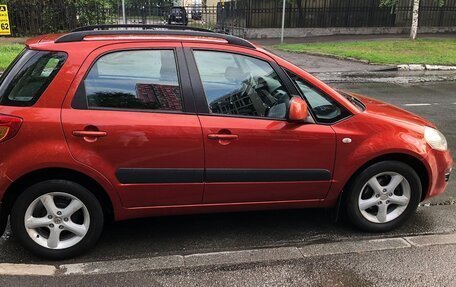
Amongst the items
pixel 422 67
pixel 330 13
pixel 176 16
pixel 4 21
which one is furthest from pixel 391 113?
pixel 330 13

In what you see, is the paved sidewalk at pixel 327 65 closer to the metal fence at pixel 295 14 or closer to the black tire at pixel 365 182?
the metal fence at pixel 295 14

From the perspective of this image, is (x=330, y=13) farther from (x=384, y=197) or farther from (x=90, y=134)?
(x=90, y=134)

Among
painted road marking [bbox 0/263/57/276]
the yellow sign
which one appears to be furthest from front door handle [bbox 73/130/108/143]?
the yellow sign

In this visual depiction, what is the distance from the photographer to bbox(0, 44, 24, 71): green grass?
43.6 ft

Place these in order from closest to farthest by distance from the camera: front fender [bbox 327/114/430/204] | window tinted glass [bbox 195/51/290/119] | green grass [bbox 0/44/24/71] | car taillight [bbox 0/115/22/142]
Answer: car taillight [bbox 0/115/22/142]
window tinted glass [bbox 195/51/290/119]
front fender [bbox 327/114/430/204]
green grass [bbox 0/44/24/71]

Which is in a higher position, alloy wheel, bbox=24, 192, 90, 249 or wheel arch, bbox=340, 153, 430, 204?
wheel arch, bbox=340, 153, 430, 204

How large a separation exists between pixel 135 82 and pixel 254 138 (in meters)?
0.94

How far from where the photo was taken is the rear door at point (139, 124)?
10.9 ft

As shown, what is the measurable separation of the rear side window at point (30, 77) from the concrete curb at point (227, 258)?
1139 mm

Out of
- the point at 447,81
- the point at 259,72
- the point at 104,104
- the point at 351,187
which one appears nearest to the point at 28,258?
the point at 104,104

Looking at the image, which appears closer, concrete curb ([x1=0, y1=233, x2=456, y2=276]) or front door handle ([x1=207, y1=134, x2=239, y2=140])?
concrete curb ([x1=0, y1=233, x2=456, y2=276])

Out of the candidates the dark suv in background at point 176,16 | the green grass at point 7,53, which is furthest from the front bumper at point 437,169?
the dark suv in background at point 176,16

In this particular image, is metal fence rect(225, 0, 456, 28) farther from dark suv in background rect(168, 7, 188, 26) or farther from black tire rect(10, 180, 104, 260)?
black tire rect(10, 180, 104, 260)

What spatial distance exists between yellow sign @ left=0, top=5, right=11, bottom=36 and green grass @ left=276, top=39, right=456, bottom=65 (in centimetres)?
1070
